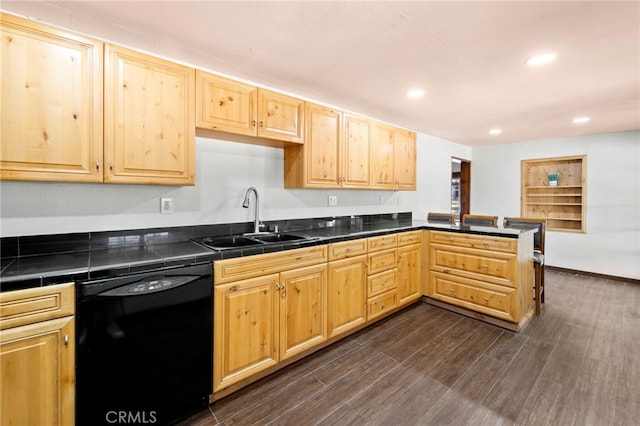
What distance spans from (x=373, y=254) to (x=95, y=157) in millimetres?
2236

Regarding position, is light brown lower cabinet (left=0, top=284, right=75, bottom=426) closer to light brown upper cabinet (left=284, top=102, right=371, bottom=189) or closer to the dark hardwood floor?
the dark hardwood floor

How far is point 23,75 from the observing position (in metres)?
1.46

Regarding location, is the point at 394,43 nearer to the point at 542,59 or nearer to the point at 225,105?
the point at 542,59

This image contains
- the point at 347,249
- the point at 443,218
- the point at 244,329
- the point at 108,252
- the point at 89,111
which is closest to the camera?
the point at 89,111

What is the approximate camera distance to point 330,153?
2820 mm

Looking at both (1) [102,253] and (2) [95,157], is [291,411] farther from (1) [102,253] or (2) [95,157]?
(2) [95,157]

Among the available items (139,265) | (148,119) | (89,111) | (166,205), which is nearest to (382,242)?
(166,205)

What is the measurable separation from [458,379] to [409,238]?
146 cm

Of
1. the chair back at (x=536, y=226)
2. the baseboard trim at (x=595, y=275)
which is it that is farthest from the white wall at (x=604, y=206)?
the chair back at (x=536, y=226)

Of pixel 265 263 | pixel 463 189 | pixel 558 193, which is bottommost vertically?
pixel 265 263

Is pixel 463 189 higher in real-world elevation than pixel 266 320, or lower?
higher

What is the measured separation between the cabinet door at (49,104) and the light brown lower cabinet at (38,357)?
0.67 meters

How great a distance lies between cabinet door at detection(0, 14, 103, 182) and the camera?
1431mm

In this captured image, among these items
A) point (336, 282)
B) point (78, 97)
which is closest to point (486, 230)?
point (336, 282)
